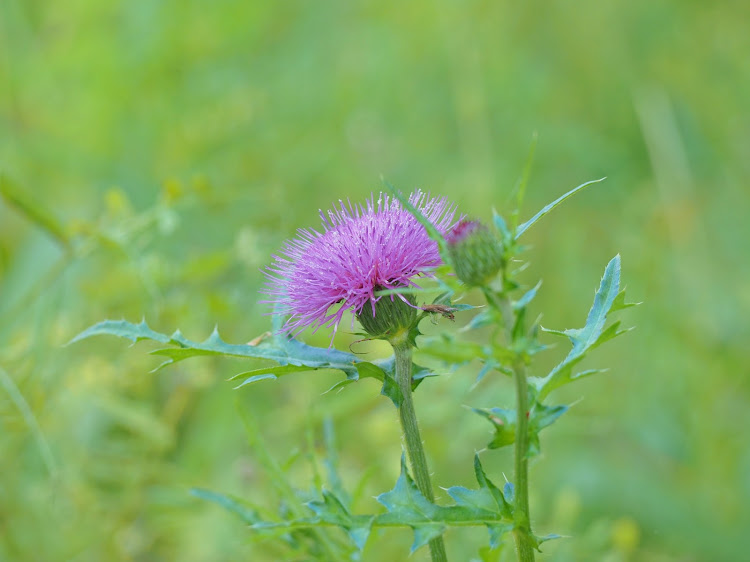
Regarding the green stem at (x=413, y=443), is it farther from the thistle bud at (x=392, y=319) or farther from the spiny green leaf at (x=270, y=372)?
the spiny green leaf at (x=270, y=372)

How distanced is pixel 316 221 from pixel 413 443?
315cm

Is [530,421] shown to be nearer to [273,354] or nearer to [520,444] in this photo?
[520,444]

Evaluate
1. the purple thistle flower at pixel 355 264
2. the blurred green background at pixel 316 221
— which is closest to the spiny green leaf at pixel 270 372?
Answer: the purple thistle flower at pixel 355 264

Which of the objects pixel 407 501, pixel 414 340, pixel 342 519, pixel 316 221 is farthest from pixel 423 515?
pixel 316 221

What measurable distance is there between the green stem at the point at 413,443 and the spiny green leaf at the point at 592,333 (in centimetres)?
23

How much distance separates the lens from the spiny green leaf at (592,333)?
1265 mm

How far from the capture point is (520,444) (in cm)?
124

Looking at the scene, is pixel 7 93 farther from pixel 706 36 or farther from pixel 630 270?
pixel 706 36

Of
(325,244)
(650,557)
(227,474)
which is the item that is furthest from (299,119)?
(325,244)

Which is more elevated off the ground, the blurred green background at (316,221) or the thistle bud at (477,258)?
the blurred green background at (316,221)

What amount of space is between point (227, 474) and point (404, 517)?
2.08 meters

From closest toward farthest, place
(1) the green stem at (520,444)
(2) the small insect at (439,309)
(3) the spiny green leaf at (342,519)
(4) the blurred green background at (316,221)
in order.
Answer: (1) the green stem at (520,444)
(3) the spiny green leaf at (342,519)
(2) the small insect at (439,309)
(4) the blurred green background at (316,221)

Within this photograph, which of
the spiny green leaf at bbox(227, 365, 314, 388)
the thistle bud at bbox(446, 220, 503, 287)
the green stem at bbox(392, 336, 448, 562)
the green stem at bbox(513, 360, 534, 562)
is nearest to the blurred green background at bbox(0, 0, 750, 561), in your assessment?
the green stem at bbox(392, 336, 448, 562)

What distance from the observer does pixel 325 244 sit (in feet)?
5.28
